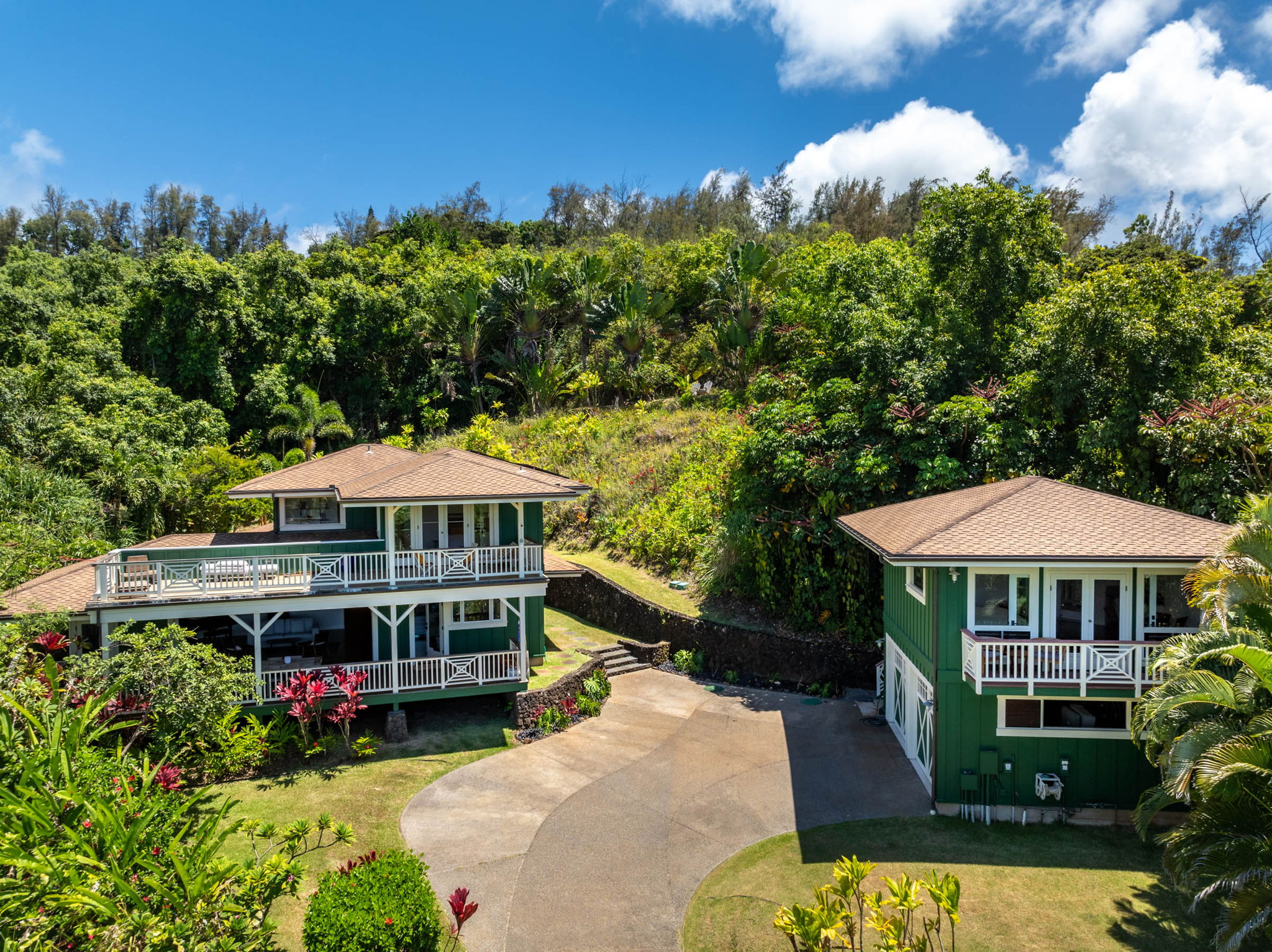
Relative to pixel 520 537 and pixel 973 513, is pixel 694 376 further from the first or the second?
pixel 973 513

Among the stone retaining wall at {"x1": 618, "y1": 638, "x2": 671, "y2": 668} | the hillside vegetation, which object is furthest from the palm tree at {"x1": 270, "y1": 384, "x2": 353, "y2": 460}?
the stone retaining wall at {"x1": 618, "y1": 638, "x2": 671, "y2": 668}

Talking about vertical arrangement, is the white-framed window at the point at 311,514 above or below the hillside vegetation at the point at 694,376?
below

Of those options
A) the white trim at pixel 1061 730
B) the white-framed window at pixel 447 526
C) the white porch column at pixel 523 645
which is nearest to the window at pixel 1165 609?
Answer: the white trim at pixel 1061 730

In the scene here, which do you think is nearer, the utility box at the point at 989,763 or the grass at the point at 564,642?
the utility box at the point at 989,763

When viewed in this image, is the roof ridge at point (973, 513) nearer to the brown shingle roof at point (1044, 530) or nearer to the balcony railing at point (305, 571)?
the brown shingle roof at point (1044, 530)

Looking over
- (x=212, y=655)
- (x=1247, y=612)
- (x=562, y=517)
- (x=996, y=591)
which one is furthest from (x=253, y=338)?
(x=1247, y=612)

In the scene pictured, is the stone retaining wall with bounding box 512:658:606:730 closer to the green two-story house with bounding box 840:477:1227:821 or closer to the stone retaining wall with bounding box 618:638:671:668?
the stone retaining wall with bounding box 618:638:671:668

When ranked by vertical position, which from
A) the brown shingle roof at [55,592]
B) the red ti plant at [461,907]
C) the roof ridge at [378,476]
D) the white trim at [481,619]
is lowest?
the red ti plant at [461,907]
